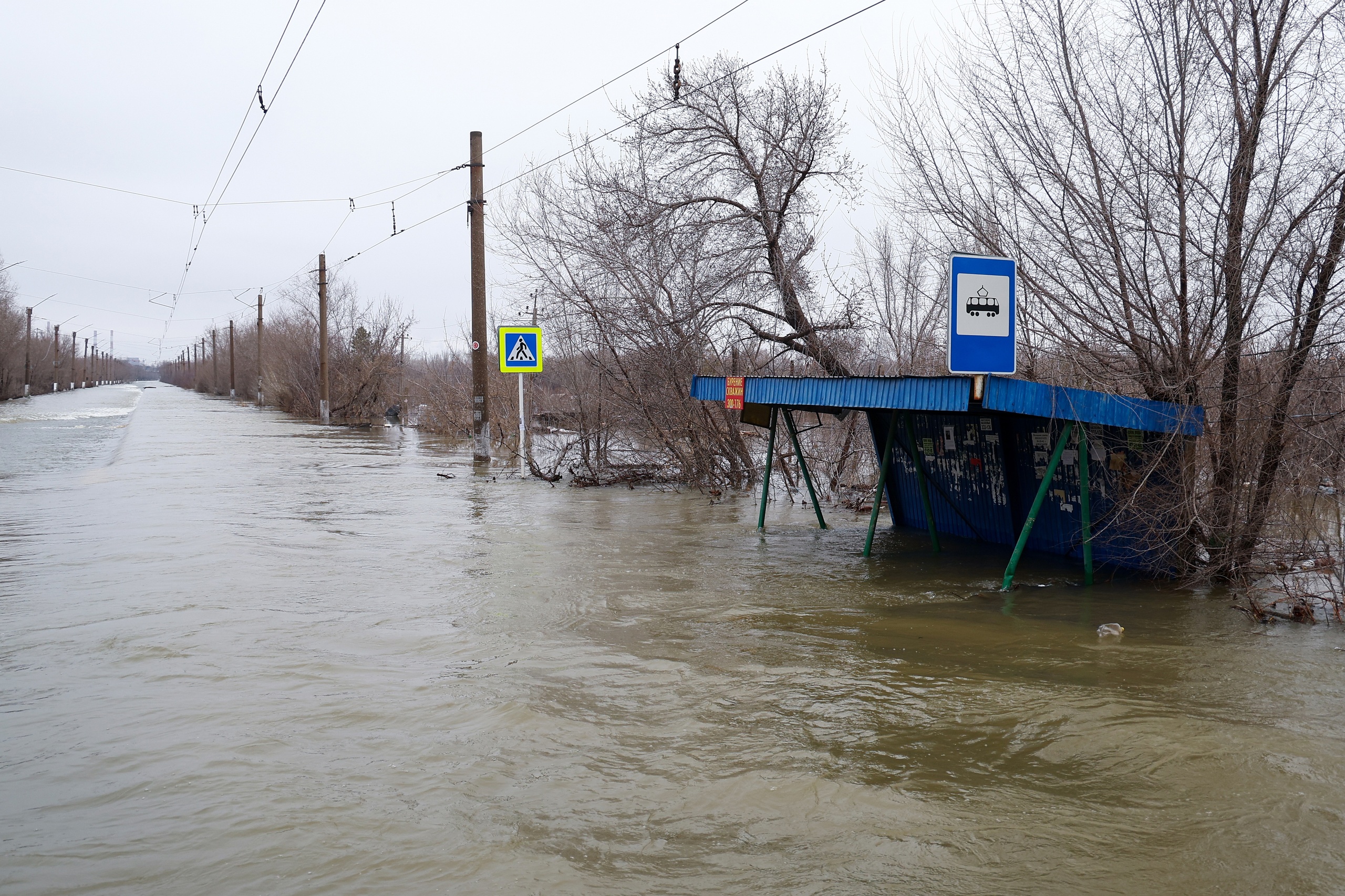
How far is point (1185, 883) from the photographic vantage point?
3.83 m

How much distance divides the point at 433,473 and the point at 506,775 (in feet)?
54.4

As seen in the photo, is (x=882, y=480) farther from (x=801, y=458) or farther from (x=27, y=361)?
(x=27, y=361)

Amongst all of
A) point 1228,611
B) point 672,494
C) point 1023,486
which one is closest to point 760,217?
point 672,494

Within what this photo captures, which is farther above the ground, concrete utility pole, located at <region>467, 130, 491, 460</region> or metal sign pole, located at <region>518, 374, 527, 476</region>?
concrete utility pole, located at <region>467, 130, 491, 460</region>

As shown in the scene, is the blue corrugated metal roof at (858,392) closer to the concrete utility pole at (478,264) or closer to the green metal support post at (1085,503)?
the green metal support post at (1085,503)

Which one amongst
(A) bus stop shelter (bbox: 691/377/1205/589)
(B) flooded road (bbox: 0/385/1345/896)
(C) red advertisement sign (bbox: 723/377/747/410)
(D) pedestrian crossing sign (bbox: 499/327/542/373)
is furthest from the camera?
(D) pedestrian crossing sign (bbox: 499/327/542/373)

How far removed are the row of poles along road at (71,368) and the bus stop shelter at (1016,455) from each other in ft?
265

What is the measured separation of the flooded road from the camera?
403 centimetres

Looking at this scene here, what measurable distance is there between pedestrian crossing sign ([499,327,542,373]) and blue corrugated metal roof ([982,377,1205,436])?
1261 centimetres

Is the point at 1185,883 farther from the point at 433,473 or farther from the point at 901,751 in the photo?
the point at 433,473

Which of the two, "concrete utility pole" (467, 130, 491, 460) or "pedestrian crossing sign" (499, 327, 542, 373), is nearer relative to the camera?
"pedestrian crossing sign" (499, 327, 542, 373)

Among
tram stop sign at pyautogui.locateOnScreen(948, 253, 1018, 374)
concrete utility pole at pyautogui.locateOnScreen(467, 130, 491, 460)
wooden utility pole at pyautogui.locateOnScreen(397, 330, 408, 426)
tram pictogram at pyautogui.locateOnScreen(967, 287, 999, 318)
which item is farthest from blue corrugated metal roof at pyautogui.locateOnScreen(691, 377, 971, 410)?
wooden utility pole at pyautogui.locateOnScreen(397, 330, 408, 426)

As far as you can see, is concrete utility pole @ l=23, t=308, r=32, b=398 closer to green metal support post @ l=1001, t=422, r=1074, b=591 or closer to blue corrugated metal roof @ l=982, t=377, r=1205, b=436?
green metal support post @ l=1001, t=422, r=1074, b=591

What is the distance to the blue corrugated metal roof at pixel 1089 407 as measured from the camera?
8266mm
